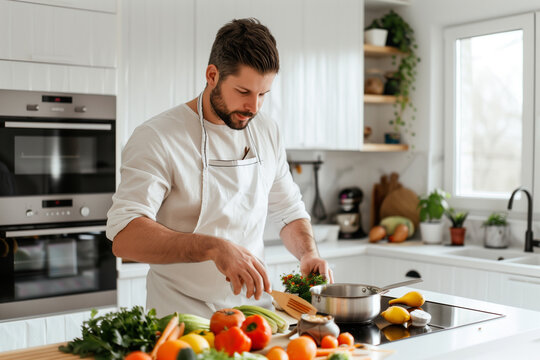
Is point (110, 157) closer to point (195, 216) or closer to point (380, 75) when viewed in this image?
point (195, 216)

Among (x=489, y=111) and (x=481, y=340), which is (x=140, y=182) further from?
(x=489, y=111)

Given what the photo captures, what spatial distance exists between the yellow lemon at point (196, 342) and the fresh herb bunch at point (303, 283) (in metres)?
0.59

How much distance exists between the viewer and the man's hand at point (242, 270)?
5.23ft

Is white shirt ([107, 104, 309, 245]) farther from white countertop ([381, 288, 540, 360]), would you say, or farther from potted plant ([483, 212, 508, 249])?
potted plant ([483, 212, 508, 249])

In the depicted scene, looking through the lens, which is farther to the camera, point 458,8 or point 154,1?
point 458,8

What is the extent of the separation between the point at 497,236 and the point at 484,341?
2.22 meters

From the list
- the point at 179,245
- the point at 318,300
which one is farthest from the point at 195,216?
the point at 318,300

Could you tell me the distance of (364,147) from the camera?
4203 mm

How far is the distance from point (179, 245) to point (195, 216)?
0.36m

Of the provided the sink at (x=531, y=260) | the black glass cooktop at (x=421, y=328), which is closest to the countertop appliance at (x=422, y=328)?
the black glass cooktop at (x=421, y=328)

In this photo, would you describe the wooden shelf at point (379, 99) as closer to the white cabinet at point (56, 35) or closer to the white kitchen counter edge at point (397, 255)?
the white kitchen counter edge at point (397, 255)

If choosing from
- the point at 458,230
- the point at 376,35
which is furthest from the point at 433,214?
the point at 376,35

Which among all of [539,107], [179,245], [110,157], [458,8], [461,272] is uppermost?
[458,8]

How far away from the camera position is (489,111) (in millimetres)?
4078
